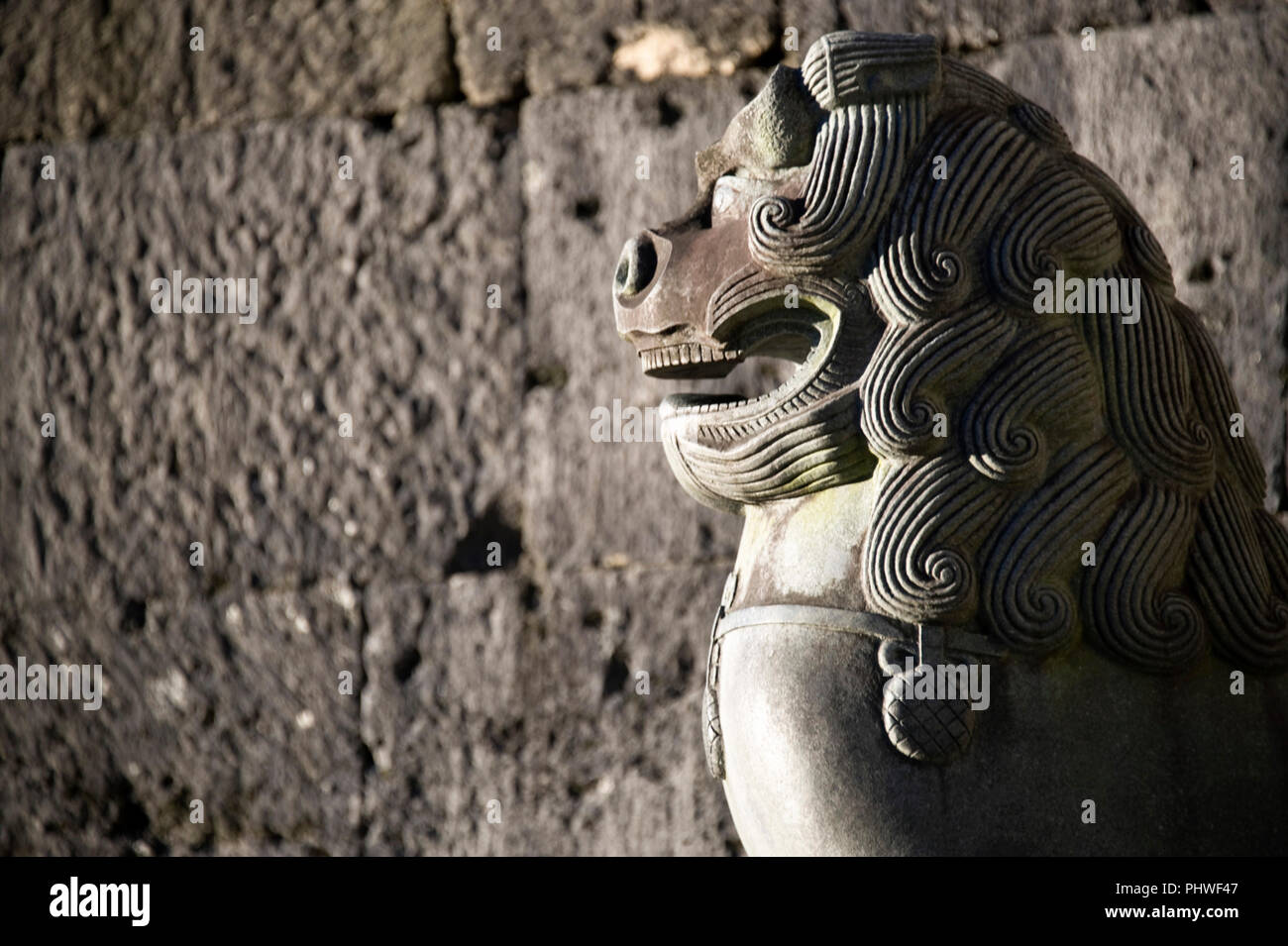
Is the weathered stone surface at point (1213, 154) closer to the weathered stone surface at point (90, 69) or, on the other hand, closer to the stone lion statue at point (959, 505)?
the stone lion statue at point (959, 505)

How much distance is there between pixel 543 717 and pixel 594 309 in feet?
3.25

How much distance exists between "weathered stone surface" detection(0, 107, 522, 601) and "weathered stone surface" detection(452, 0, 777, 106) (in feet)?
0.49

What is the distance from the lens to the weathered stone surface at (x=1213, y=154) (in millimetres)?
3656

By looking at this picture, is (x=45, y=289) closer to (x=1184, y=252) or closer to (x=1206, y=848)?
(x=1184, y=252)

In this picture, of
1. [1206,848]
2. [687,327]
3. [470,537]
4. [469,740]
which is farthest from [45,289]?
[1206,848]

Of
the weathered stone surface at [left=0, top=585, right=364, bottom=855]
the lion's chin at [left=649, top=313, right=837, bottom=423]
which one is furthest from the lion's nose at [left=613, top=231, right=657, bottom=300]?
the weathered stone surface at [left=0, top=585, right=364, bottom=855]

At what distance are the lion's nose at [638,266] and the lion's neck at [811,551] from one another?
14.8 inches

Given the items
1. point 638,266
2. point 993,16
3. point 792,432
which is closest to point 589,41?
point 993,16

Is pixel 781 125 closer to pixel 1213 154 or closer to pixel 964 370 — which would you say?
pixel 964 370

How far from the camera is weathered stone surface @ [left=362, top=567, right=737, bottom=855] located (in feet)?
13.4

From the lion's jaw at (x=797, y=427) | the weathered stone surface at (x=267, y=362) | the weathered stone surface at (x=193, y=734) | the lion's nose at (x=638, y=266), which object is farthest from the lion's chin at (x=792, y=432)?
the weathered stone surface at (x=193, y=734)

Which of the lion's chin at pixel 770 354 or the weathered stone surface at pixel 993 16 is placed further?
the weathered stone surface at pixel 993 16

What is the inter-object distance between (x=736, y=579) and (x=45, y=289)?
9.39ft

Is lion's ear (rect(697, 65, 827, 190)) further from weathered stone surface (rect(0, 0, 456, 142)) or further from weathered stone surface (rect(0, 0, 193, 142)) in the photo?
weathered stone surface (rect(0, 0, 193, 142))
